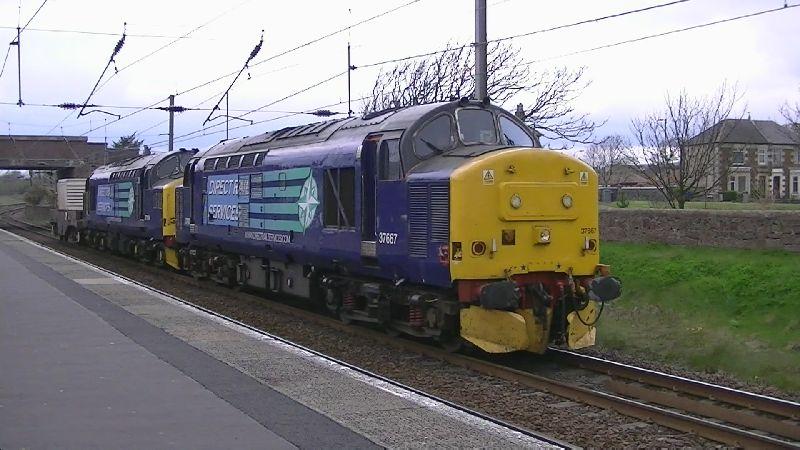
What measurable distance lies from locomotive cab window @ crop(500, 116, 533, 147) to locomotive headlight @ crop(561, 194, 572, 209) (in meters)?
1.53

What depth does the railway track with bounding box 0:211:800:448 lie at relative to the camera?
8109 millimetres

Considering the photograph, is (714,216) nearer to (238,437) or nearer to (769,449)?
(769,449)

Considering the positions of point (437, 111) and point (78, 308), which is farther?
point (78, 308)

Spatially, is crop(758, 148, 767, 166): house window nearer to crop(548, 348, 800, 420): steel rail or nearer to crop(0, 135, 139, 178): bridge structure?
crop(0, 135, 139, 178): bridge structure

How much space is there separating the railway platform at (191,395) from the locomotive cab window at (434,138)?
3156mm

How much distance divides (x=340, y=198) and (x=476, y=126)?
2432mm

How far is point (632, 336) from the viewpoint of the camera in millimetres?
14781

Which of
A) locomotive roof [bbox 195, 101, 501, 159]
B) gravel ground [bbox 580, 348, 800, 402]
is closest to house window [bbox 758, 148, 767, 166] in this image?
locomotive roof [bbox 195, 101, 501, 159]

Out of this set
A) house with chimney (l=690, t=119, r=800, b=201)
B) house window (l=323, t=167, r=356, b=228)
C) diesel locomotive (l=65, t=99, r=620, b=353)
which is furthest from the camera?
house with chimney (l=690, t=119, r=800, b=201)

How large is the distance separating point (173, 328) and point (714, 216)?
12446mm

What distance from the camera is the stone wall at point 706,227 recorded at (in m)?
18.0

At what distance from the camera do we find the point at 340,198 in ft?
43.7

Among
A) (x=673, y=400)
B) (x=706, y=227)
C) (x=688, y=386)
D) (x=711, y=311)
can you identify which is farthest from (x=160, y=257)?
(x=673, y=400)


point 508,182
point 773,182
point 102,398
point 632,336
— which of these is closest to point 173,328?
point 102,398
